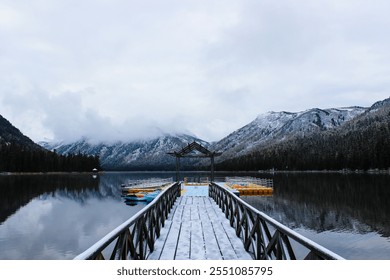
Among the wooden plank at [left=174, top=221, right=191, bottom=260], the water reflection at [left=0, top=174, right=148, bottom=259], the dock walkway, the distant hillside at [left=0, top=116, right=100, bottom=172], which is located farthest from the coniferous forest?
the wooden plank at [left=174, top=221, right=191, bottom=260]

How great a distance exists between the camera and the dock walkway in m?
9.49

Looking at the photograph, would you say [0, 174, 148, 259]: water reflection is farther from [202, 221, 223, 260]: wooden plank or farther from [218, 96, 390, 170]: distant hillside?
[218, 96, 390, 170]: distant hillside

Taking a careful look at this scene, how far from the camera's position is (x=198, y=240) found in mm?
11180

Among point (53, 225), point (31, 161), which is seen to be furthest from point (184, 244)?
point (31, 161)

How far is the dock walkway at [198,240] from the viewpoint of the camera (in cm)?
949

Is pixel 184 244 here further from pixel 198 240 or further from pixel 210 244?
pixel 210 244

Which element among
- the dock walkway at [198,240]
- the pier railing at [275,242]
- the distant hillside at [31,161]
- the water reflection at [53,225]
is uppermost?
the distant hillside at [31,161]

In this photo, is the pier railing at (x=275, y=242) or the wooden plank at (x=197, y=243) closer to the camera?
the pier railing at (x=275, y=242)

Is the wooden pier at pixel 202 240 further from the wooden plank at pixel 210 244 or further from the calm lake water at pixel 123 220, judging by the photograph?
the calm lake water at pixel 123 220

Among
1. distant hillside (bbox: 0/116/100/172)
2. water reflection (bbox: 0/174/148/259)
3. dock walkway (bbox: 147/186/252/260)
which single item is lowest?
water reflection (bbox: 0/174/148/259)

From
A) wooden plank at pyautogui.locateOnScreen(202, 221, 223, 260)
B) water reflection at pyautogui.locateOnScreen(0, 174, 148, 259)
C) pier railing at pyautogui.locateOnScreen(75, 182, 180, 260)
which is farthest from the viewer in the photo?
water reflection at pyautogui.locateOnScreen(0, 174, 148, 259)

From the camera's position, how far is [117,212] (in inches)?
1505

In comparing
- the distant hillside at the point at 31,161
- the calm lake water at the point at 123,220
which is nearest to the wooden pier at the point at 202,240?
the calm lake water at the point at 123,220
